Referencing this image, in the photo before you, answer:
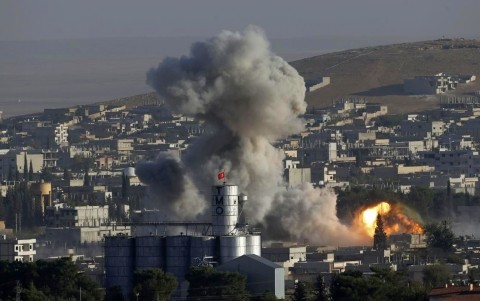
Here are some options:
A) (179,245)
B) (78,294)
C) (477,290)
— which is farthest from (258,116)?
(477,290)

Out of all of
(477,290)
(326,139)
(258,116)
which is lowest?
(477,290)

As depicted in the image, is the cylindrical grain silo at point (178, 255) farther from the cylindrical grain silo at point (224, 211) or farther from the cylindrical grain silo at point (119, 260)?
the cylindrical grain silo at point (119, 260)

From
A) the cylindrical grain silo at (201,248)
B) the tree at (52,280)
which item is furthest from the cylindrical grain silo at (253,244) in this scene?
the tree at (52,280)

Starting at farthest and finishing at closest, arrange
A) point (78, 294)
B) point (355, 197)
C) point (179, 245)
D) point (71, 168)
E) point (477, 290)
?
point (71, 168) < point (355, 197) < point (179, 245) < point (78, 294) < point (477, 290)

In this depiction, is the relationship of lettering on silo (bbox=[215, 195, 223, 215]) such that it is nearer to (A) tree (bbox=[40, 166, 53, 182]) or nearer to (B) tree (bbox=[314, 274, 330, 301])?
(B) tree (bbox=[314, 274, 330, 301])

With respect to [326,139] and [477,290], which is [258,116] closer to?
[477,290]
